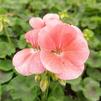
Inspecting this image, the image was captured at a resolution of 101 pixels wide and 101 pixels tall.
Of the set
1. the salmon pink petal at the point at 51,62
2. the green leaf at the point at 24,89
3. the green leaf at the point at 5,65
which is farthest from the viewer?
the green leaf at the point at 5,65

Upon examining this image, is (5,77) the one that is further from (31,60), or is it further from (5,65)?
(31,60)

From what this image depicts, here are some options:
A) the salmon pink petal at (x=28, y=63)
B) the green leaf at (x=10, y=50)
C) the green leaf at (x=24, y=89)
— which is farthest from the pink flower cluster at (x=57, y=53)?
the green leaf at (x=10, y=50)

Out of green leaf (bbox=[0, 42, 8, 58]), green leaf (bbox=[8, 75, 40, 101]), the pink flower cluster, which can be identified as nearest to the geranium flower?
the pink flower cluster

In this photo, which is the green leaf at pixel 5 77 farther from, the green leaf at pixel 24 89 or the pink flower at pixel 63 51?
the pink flower at pixel 63 51

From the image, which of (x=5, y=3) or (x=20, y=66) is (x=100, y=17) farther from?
(x=20, y=66)

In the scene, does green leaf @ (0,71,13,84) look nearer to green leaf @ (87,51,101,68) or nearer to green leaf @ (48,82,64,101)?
green leaf @ (48,82,64,101)

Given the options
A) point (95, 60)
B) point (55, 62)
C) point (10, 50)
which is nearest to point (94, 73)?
point (95, 60)
